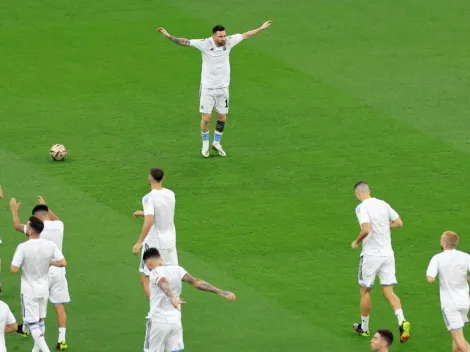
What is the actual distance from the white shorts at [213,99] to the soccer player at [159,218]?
7243 mm

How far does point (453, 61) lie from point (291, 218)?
10489 millimetres

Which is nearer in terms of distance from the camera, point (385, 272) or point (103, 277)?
point (385, 272)

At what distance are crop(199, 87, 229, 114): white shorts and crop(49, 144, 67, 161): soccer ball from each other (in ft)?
9.74

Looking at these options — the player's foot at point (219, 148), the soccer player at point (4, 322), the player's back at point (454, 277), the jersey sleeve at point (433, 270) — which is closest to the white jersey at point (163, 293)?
the soccer player at point (4, 322)

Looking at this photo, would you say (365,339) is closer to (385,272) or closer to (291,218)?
(385,272)

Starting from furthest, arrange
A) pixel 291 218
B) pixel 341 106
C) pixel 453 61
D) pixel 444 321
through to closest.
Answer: pixel 453 61, pixel 341 106, pixel 291 218, pixel 444 321

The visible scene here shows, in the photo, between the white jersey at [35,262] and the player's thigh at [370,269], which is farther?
the player's thigh at [370,269]

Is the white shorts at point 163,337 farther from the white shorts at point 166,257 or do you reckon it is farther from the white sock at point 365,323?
the white sock at point 365,323

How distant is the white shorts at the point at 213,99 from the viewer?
1086 inches

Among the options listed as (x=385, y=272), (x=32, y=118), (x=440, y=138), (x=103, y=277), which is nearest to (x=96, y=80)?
(x=32, y=118)

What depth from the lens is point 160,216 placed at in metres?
20.5

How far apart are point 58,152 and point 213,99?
3369mm

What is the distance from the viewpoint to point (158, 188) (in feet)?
67.2

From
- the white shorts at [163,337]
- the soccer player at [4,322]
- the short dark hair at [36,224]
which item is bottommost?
the white shorts at [163,337]
